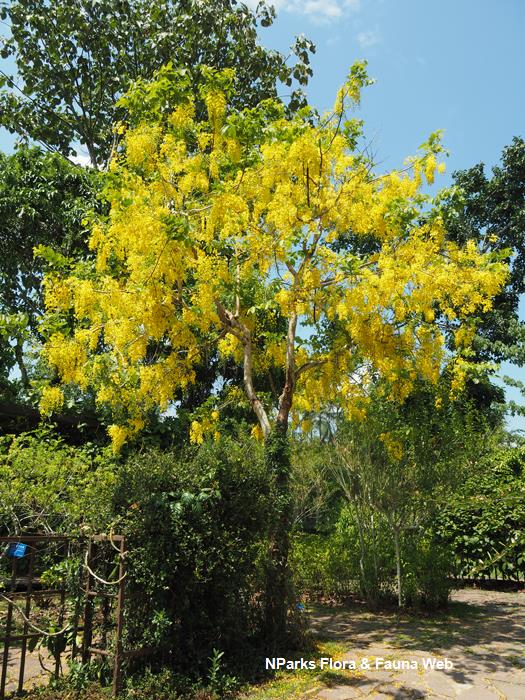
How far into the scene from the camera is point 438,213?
589cm

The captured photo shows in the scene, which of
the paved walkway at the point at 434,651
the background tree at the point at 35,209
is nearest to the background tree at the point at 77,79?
the background tree at the point at 35,209

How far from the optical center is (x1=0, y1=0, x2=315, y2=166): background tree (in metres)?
11.7

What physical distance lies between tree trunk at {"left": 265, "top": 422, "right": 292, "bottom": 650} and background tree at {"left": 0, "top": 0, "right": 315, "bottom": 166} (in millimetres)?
8531

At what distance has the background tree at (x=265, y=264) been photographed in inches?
215

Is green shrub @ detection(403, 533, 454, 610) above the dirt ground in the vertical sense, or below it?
above

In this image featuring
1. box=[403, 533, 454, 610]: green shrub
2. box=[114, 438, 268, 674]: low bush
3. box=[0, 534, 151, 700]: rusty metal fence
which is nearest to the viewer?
box=[0, 534, 151, 700]: rusty metal fence

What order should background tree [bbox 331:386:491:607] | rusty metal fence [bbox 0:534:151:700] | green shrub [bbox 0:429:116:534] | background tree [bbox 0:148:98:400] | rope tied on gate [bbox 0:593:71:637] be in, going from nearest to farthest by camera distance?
rope tied on gate [bbox 0:593:71:637] → rusty metal fence [bbox 0:534:151:700] → green shrub [bbox 0:429:116:534] → background tree [bbox 331:386:491:607] → background tree [bbox 0:148:98:400]

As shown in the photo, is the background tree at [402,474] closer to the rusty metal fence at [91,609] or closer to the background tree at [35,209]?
the rusty metal fence at [91,609]

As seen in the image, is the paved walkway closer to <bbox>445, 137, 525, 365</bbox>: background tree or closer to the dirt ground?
the dirt ground

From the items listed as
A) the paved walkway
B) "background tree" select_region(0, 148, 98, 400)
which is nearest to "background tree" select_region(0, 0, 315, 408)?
"background tree" select_region(0, 148, 98, 400)

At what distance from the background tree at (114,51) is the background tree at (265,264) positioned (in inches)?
242

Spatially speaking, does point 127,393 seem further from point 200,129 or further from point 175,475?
point 200,129

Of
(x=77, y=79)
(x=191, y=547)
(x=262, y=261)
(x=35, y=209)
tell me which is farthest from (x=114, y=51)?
(x=191, y=547)

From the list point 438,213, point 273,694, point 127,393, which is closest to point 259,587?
point 273,694
